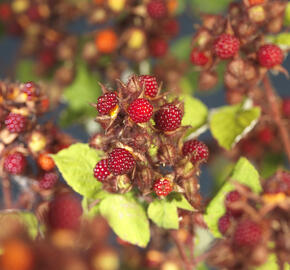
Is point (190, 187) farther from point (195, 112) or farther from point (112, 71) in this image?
point (112, 71)

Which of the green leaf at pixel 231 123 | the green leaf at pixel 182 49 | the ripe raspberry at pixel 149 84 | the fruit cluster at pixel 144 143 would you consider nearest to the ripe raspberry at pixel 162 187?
the fruit cluster at pixel 144 143

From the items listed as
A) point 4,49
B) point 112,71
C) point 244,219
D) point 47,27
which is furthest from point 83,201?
point 4,49

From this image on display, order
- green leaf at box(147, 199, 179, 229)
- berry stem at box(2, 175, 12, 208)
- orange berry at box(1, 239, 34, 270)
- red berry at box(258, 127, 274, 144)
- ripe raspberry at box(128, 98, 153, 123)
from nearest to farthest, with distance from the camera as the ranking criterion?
1. orange berry at box(1, 239, 34, 270)
2. ripe raspberry at box(128, 98, 153, 123)
3. green leaf at box(147, 199, 179, 229)
4. berry stem at box(2, 175, 12, 208)
5. red berry at box(258, 127, 274, 144)

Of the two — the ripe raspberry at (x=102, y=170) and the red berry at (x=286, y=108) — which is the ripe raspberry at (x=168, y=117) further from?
the red berry at (x=286, y=108)

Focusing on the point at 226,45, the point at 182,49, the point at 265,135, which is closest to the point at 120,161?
the point at 226,45

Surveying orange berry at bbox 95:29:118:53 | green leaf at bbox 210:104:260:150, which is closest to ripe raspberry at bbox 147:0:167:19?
orange berry at bbox 95:29:118:53

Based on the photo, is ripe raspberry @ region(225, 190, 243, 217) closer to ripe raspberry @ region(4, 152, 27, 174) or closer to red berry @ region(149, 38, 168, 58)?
ripe raspberry @ region(4, 152, 27, 174)

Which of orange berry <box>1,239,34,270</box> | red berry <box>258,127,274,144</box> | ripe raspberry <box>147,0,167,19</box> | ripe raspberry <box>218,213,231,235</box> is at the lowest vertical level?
red berry <box>258,127,274,144</box>
